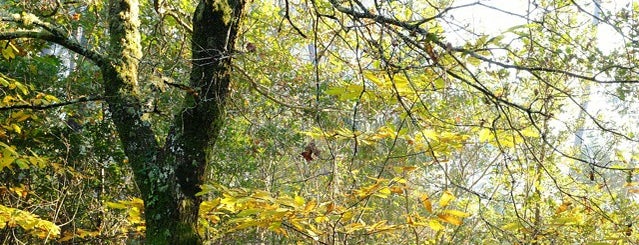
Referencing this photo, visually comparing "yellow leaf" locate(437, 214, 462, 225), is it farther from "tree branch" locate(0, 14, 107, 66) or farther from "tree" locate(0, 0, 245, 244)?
"tree branch" locate(0, 14, 107, 66)

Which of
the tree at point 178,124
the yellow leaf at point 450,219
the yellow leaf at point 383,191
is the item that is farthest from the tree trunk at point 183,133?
the yellow leaf at point 450,219

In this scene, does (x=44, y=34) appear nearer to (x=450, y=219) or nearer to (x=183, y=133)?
(x=183, y=133)

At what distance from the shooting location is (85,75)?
4.39 metres

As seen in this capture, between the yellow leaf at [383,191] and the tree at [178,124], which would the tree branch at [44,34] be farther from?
the yellow leaf at [383,191]

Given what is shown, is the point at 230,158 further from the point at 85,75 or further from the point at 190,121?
the point at 190,121

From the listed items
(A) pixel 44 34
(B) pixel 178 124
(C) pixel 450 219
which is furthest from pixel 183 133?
(C) pixel 450 219

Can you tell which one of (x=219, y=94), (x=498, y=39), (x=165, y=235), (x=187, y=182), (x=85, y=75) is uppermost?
(x=85, y=75)

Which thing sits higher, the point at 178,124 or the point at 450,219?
the point at 178,124

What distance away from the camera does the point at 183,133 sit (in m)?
2.13

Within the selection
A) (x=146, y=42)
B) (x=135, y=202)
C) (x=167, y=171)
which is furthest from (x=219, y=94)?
(x=146, y=42)

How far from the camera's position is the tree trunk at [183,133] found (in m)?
2.07

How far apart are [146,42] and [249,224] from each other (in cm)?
295

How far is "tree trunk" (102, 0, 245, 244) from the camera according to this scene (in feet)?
6.79

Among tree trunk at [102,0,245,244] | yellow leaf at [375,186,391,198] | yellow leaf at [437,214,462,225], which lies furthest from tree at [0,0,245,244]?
yellow leaf at [437,214,462,225]
